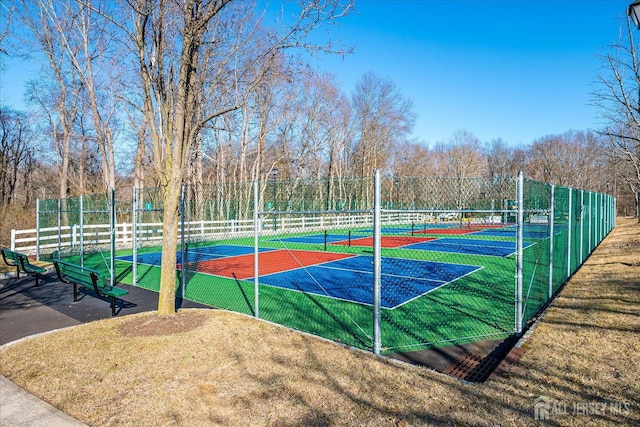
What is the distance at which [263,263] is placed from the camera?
14727 mm

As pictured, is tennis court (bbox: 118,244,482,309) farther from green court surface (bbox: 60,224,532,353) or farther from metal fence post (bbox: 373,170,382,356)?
metal fence post (bbox: 373,170,382,356)

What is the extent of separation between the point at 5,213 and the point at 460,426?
21.9 m

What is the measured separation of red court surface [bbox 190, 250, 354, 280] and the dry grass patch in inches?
239

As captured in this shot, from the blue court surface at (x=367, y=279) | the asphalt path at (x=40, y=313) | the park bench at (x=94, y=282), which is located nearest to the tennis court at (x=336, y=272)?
the blue court surface at (x=367, y=279)

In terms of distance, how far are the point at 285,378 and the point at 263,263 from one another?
1066 centimetres

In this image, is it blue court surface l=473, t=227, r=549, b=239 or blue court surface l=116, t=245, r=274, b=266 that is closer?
blue court surface l=473, t=227, r=549, b=239

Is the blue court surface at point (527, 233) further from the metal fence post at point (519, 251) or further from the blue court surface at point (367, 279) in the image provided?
the blue court surface at point (367, 279)

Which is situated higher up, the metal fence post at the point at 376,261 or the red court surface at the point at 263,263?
the metal fence post at the point at 376,261

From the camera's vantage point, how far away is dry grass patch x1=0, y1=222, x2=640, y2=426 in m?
3.47

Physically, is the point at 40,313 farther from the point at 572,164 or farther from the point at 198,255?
the point at 572,164

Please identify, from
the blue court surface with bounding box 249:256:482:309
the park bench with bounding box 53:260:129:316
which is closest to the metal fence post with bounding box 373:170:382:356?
the blue court surface with bounding box 249:256:482:309

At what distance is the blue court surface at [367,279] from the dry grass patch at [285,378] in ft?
10.3

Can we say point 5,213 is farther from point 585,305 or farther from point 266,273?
point 585,305

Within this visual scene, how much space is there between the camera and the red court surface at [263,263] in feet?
41.2
